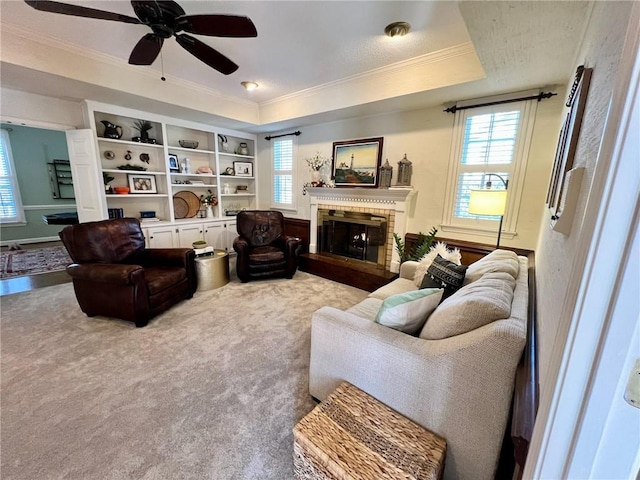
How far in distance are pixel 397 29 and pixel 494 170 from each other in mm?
1802

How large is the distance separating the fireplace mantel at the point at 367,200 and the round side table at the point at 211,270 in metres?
1.54

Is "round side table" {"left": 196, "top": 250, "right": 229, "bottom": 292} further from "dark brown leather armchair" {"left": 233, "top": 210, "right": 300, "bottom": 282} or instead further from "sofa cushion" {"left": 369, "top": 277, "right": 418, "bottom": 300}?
"sofa cushion" {"left": 369, "top": 277, "right": 418, "bottom": 300}

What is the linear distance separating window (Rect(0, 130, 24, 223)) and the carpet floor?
427 cm

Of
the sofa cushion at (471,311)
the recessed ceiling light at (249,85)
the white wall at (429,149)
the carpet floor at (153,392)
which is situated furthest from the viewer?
the recessed ceiling light at (249,85)

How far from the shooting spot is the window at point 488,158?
2.74 m

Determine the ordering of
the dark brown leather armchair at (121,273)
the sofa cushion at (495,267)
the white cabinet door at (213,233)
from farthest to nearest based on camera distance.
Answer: the white cabinet door at (213,233)
the dark brown leather armchair at (121,273)
the sofa cushion at (495,267)

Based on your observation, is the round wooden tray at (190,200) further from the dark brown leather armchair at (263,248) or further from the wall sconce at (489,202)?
the wall sconce at (489,202)

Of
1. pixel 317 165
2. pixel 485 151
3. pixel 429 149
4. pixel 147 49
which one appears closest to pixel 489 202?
pixel 485 151

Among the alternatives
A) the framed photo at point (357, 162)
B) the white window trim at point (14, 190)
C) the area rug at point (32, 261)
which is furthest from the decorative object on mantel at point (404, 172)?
the white window trim at point (14, 190)

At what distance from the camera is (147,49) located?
212 centimetres

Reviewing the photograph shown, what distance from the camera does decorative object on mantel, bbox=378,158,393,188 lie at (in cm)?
Answer: 357

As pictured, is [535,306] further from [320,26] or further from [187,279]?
[187,279]

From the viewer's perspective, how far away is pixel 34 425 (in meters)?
1.48

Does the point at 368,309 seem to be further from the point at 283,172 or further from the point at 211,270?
the point at 283,172
